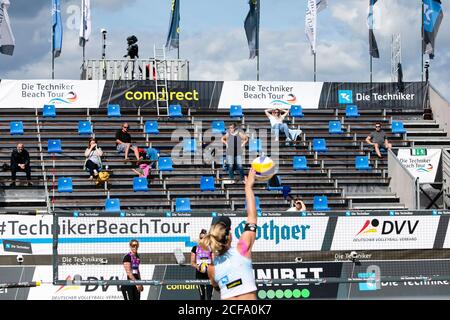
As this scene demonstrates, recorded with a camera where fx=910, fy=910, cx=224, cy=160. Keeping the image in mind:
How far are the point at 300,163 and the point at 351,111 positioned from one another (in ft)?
16.8

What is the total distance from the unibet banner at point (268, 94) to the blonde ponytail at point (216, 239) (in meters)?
26.0

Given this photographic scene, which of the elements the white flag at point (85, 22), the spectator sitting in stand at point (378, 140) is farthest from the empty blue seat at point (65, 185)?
the white flag at point (85, 22)

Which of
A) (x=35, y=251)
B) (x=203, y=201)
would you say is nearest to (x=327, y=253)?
(x=35, y=251)

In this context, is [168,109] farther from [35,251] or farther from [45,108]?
[35,251]

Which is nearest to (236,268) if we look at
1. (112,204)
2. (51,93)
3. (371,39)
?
(112,204)

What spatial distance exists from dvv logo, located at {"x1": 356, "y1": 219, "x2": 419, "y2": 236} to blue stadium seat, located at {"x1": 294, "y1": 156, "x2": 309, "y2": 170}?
9552 millimetres

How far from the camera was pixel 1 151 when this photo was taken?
2906 centimetres

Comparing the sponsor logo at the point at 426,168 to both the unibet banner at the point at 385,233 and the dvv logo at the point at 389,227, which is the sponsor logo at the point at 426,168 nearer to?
the unibet banner at the point at 385,233

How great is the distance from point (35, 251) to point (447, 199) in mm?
13662

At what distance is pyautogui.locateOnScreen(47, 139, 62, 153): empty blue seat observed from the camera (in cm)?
2888

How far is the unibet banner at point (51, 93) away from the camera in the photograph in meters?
32.2

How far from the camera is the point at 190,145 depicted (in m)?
29.6

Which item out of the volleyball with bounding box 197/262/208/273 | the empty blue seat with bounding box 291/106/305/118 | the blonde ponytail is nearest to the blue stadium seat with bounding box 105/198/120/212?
the volleyball with bounding box 197/262/208/273

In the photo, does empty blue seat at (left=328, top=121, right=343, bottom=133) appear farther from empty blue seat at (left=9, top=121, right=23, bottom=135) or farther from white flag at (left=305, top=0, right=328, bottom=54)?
empty blue seat at (left=9, top=121, right=23, bottom=135)
